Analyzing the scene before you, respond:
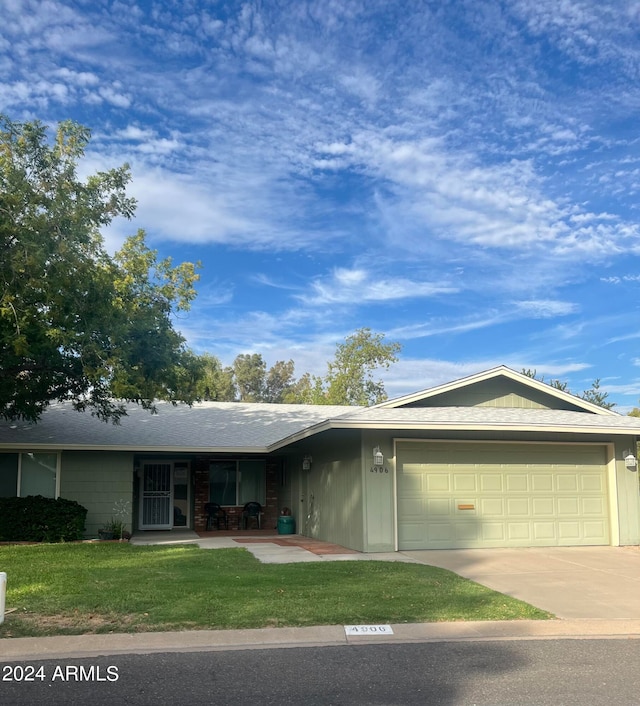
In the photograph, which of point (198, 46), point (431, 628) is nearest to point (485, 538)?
point (431, 628)

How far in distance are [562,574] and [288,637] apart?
20.3 ft

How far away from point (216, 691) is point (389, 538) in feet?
30.0

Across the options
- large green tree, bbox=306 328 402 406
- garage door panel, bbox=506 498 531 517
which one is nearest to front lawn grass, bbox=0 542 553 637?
garage door panel, bbox=506 498 531 517

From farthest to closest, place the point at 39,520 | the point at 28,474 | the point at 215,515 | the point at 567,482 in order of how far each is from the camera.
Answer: the point at 215,515
the point at 28,474
the point at 39,520
the point at 567,482

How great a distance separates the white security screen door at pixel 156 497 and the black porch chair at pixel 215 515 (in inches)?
48.3

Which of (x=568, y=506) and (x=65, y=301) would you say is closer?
(x=65, y=301)

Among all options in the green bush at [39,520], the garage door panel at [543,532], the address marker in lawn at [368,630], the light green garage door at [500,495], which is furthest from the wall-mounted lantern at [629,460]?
the green bush at [39,520]

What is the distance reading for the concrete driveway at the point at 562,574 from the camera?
347 inches

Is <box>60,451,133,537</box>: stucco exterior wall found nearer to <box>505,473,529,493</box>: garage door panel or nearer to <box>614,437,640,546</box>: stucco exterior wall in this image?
<box>505,473,529,493</box>: garage door panel

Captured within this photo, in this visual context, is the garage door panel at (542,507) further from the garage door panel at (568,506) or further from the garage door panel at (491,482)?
the garage door panel at (491,482)

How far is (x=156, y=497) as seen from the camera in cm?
2053

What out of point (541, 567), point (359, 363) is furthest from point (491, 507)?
point (359, 363)

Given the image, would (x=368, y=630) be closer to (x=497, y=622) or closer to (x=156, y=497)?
(x=497, y=622)

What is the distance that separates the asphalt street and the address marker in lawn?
369mm
